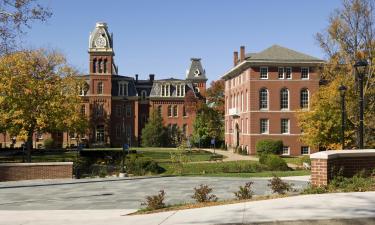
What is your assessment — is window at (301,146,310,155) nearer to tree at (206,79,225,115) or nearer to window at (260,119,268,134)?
window at (260,119,268,134)

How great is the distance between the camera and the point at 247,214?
9883mm

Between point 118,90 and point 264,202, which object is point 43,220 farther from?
point 118,90

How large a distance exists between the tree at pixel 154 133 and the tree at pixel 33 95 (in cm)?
3745

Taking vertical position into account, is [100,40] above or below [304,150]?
above

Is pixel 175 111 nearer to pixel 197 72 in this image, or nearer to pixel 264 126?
pixel 197 72

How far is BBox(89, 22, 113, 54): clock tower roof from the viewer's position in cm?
7900

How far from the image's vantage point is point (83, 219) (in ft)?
36.6

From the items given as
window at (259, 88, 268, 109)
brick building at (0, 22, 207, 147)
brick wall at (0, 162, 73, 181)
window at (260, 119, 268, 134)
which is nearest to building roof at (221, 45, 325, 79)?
window at (259, 88, 268, 109)

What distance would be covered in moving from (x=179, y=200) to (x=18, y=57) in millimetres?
25982

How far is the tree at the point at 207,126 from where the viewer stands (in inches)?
3078

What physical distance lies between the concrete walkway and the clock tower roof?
225 ft

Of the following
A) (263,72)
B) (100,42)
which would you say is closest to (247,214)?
(263,72)

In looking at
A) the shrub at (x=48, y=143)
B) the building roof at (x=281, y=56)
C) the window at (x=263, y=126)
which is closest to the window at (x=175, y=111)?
the shrub at (x=48, y=143)

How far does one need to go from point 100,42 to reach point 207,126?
2338cm
